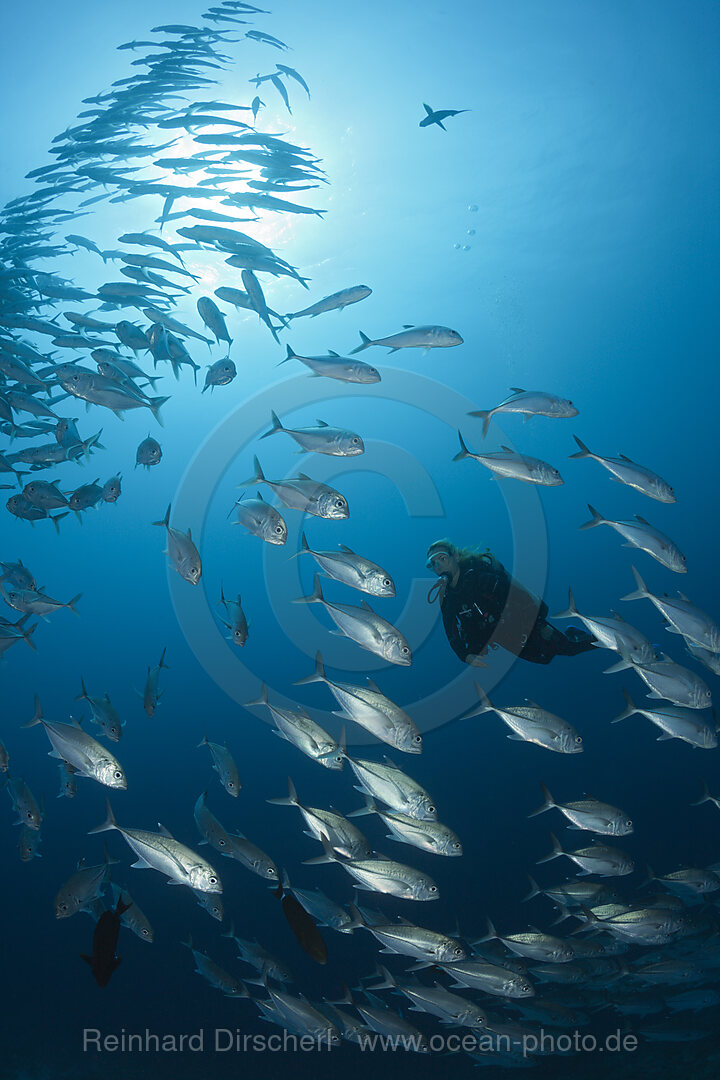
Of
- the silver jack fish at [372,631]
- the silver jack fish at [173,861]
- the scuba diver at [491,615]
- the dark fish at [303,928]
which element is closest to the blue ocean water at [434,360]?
the scuba diver at [491,615]

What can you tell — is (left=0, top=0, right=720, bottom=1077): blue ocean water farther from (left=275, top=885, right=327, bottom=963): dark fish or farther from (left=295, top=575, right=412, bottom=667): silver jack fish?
(left=275, top=885, right=327, bottom=963): dark fish

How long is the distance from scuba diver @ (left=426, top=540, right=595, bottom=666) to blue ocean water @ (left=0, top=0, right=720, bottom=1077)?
74 centimetres

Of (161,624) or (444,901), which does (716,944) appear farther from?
(161,624)

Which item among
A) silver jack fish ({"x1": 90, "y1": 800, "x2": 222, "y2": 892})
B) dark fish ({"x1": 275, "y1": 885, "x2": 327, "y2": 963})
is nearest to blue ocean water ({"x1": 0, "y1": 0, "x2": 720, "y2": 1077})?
silver jack fish ({"x1": 90, "y1": 800, "x2": 222, "y2": 892})

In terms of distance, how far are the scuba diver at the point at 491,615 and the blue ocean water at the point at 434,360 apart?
0.74 meters

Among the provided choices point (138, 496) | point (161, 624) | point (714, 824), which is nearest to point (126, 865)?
point (714, 824)

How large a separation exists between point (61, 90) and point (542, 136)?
436 inches

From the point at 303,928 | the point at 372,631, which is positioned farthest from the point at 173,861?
the point at 372,631

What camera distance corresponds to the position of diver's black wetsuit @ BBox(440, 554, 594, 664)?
17.6 ft

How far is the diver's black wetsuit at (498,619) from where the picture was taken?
5.35 metres

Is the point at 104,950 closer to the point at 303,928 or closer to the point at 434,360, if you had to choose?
the point at 303,928

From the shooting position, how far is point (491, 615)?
5.35m

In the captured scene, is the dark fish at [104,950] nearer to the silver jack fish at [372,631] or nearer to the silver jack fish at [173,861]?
the silver jack fish at [173,861]

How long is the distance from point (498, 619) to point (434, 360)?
2493cm
